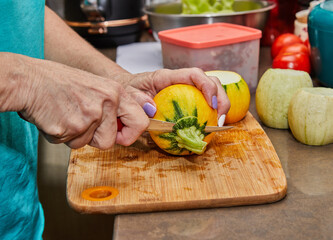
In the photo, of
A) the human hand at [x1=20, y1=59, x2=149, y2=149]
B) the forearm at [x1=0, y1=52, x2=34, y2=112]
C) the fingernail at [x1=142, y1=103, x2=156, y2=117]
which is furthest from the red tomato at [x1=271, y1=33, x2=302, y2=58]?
the forearm at [x1=0, y1=52, x2=34, y2=112]

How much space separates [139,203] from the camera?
97 cm

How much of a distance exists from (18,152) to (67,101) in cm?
42

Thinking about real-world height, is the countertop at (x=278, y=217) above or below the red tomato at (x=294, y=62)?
below

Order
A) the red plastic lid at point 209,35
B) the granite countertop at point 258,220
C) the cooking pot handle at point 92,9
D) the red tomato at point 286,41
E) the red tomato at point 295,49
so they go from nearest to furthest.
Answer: the granite countertop at point 258,220, the red plastic lid at point 209,35, the red tomato at point 295,49, the red tomato at point 286,41, the cooking pot handle at point 92,9

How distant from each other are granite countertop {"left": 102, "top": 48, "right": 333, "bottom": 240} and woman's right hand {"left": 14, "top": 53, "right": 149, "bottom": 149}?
0.21m

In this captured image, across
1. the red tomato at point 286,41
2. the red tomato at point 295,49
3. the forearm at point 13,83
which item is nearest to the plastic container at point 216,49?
the red tomato at point 295,49

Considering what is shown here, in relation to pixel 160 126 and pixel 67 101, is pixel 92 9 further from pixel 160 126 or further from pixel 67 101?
pixel 67 101

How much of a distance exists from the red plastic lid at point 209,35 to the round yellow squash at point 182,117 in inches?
18.6

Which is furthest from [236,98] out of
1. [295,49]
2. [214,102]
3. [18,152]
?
[18,152]

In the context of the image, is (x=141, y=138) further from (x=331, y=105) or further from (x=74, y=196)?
(x=331, y=105)

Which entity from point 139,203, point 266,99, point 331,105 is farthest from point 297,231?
point 266,99

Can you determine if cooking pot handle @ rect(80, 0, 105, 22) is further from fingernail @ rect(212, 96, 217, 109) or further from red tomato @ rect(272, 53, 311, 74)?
fingernail @ rect(212, 96, 217, 109)

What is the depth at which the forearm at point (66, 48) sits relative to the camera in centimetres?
149

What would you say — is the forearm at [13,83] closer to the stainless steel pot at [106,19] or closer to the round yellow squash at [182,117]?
the round yellow squash at [182,117]
